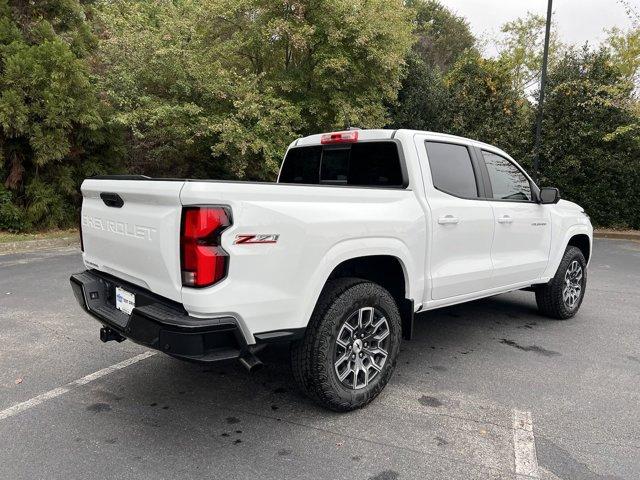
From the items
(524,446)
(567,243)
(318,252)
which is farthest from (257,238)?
(567,243)

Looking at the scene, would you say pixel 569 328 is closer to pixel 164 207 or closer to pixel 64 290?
pixel 164 207

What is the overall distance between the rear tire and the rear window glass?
2490 millimetres

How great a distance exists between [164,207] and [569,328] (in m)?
4.41

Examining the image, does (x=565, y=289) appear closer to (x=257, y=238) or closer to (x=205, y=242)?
(x=257, y=238)

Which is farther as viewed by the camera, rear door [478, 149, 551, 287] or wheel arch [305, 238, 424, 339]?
rear door [478, 149, 551, 287]

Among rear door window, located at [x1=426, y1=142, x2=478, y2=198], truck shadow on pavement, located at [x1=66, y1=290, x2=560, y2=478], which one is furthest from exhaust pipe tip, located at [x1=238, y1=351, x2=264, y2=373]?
rear door window, located at [x1=426, y1=142, x2=478, y2=198]

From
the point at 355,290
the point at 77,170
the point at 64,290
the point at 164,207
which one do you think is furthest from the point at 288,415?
the point at 77,170

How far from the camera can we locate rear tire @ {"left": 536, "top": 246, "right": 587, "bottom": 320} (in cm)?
518

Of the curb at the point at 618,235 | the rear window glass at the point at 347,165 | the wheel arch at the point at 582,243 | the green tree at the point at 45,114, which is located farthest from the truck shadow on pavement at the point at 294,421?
the curb at the point at 618,235

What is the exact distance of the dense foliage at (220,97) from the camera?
34.3ft

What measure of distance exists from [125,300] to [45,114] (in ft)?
29.4

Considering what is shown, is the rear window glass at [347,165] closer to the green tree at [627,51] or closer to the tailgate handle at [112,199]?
the tailgate handle at [112,199]

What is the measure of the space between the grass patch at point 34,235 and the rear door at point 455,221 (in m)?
9.19

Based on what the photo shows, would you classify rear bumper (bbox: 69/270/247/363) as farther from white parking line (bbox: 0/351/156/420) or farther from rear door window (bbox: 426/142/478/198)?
rear door window (bbox: 426/142/478/198)
